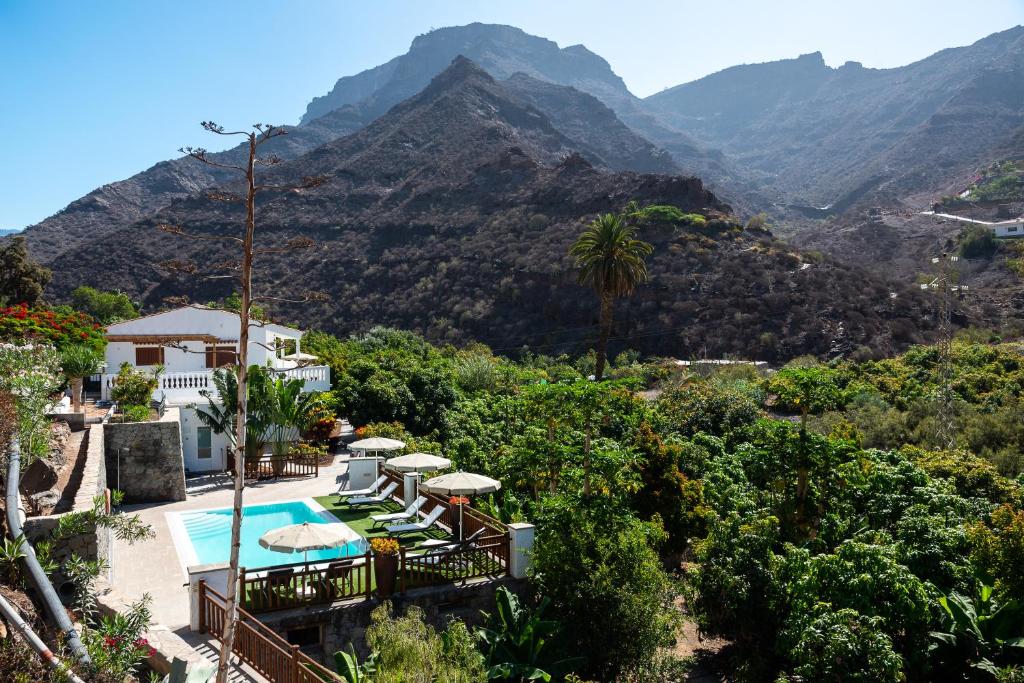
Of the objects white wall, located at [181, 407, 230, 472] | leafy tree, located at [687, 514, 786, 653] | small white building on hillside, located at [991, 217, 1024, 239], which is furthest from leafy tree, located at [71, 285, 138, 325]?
small white building on hillside, located at [991, 217, 1024, 239]

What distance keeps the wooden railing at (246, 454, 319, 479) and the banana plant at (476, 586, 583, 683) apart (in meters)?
11.2

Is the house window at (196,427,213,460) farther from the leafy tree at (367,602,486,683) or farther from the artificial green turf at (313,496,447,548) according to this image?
the leafy tree at (367,602,486,683)

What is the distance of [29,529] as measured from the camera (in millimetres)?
10000

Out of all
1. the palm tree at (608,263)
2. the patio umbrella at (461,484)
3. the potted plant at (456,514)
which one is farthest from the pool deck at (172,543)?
the palm tree at (608,263)

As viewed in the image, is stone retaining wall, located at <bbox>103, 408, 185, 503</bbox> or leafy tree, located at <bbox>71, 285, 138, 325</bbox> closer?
stone retaining wall, located at <bbox>103, 408, 185, 503</bbox>

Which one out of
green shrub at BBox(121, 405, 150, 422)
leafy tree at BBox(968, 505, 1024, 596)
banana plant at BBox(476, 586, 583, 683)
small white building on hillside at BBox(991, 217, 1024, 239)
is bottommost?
banana plant at BBox(476, 586, 583, 683)

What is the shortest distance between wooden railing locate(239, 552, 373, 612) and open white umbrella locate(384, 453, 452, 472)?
170 inches

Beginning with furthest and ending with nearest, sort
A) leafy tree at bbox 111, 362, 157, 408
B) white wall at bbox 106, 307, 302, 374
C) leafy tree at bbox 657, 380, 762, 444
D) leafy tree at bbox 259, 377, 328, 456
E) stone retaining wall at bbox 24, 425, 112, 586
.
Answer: white wall at bbox 106, 307, 302, 374 → leafy tree at bbox 657, 380, 762, 444 → leafy tree at bbox 259, 377, 328, 456 → leafy tree at bbox 111, 362, 157, 408 → stone retaining wall at bbox 24, 425, 112, 586

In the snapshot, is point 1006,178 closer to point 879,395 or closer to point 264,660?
point 879,395

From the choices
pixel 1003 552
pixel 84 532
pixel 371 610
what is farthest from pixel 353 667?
pixel 1003 552

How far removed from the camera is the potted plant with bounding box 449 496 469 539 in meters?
15.2

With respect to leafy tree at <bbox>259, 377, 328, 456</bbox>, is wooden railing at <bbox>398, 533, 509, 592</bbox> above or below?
below

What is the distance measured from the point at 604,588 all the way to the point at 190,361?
23324 mm

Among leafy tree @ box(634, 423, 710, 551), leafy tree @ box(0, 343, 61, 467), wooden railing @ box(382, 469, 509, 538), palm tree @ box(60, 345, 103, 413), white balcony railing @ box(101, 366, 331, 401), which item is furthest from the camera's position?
white balcony railing @ box(101, 366, 331, 401)
